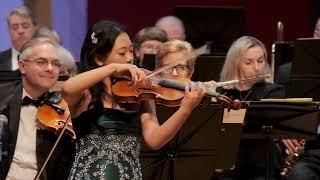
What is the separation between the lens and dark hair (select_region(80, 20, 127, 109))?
8.73ft

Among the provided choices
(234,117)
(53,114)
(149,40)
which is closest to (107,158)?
(53,114)

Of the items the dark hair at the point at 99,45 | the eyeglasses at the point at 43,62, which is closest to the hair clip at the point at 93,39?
the dark hair at the point at 99,45

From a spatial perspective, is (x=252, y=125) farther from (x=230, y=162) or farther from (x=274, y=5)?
(x=274, y=5)

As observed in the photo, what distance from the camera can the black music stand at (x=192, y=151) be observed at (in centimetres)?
336

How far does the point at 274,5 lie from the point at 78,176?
15.7ft

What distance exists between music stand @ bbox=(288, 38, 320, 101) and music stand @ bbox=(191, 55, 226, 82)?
50 centimetres

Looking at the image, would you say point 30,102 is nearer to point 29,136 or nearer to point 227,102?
point 29,136

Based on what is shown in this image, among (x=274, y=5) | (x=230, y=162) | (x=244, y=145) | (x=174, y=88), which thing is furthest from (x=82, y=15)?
(x=174, y=88)

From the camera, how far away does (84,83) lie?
8.32 ft

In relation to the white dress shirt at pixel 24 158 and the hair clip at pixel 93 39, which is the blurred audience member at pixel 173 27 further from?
the hair clip at pixel 93 39

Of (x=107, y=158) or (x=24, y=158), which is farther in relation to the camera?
(x=24, y=158)

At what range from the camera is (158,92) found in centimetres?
268

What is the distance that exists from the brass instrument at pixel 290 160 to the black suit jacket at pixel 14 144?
158 centimetres

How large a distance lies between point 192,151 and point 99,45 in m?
0.96
